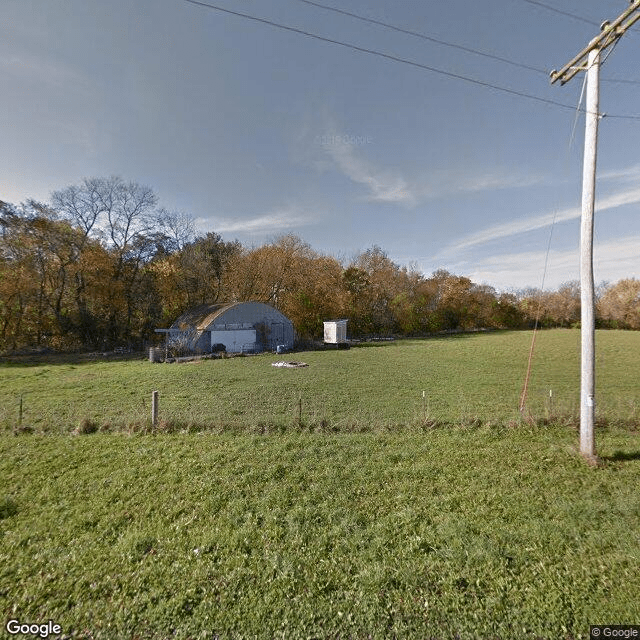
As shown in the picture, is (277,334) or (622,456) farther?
(277,334)

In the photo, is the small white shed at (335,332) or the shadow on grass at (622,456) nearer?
the shadow on grass at (622,456)

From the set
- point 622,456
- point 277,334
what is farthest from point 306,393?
point 277,334

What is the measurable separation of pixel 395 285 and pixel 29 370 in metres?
48.0

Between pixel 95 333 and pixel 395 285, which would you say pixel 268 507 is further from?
pixel 395 285

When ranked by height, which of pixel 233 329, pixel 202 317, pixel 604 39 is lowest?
pixel 233 329

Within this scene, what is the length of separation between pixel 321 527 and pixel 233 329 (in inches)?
1021

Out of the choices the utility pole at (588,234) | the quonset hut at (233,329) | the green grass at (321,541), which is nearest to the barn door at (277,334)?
the quonset hut at (233,329)

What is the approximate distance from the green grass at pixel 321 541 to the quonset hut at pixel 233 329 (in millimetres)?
21309

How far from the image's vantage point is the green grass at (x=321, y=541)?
2908 millimetres

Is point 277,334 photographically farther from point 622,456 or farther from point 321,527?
point 321,527

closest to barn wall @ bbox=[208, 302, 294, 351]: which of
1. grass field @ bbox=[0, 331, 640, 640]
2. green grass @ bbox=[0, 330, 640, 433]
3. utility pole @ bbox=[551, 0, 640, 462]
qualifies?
green grass @ bbox=[0, 330, 640, 433]

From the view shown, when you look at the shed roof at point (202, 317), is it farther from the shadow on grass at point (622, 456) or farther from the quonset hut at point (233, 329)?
the shadow on grass at point (622, 456)

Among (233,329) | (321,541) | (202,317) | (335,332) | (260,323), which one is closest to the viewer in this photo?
(321,541)

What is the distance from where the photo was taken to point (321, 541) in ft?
12.8
